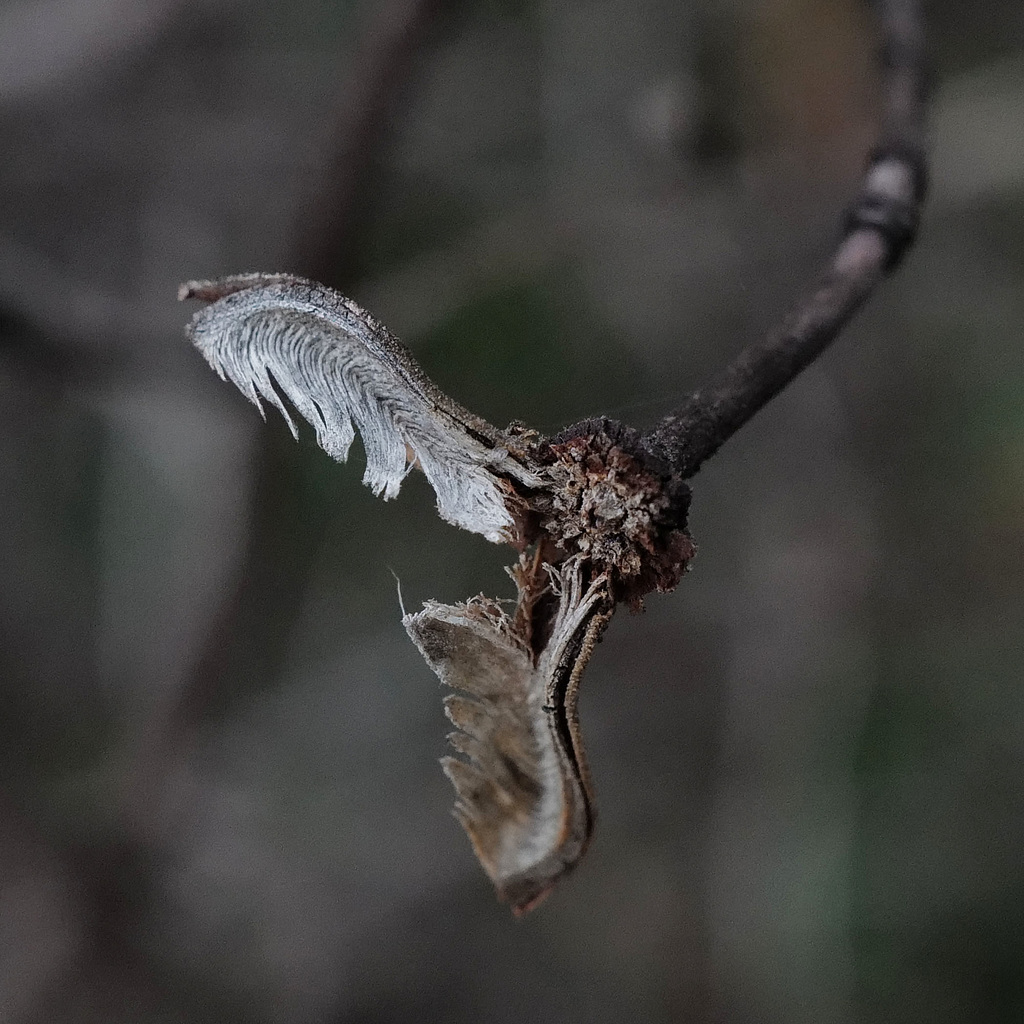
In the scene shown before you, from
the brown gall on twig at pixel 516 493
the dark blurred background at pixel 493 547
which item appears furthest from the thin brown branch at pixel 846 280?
the dark blurred background at pixel 493 547

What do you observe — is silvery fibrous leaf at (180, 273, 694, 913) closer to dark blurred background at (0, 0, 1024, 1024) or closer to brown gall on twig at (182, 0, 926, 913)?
brown gall on twig at (182, 0, 926, 913)

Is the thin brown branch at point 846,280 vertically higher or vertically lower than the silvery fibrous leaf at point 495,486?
higher

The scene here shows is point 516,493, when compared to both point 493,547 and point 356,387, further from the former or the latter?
point 493,547

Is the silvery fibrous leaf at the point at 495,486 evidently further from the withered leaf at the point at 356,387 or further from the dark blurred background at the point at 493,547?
the dark blurred background at the point at 493,547

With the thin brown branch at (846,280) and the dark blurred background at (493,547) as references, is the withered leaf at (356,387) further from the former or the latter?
the dark blurred background at (493,547)

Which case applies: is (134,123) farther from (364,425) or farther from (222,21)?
(364,425)

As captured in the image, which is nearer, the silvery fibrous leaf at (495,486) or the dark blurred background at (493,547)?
the silvery fibrous leaf at (495,486)

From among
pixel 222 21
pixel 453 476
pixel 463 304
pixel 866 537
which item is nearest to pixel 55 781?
pixel 463 304
